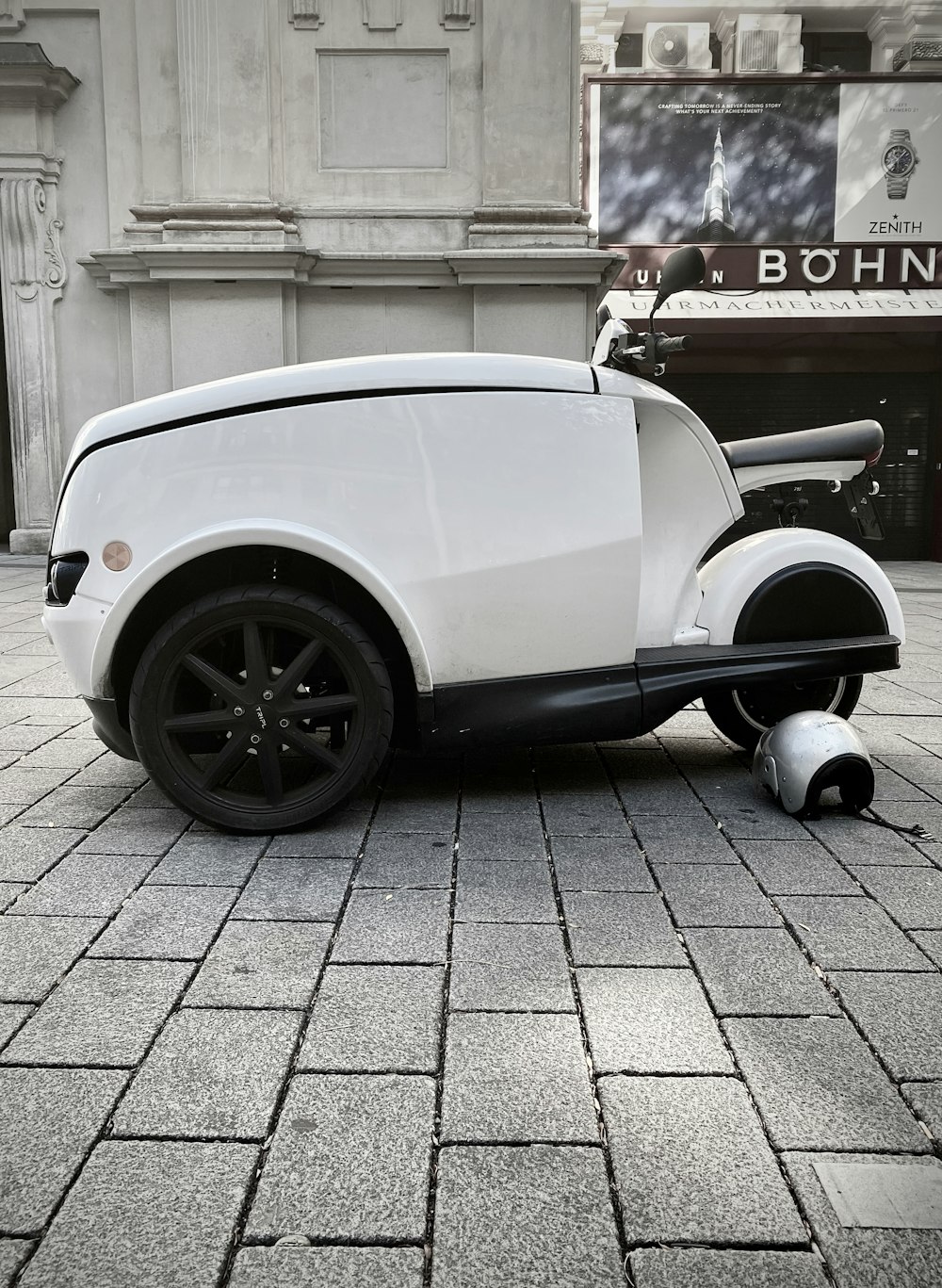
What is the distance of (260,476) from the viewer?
11.2ft

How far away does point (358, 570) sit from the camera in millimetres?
3422

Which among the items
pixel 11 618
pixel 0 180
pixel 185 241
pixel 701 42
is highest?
pixel 701 42

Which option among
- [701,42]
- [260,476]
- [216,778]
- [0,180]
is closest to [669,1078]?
[216,778]

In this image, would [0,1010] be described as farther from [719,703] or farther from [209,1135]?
[719,703]

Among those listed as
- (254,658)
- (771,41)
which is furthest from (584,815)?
(771,41)

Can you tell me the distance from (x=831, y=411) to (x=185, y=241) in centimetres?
896

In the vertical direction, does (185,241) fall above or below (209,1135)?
above

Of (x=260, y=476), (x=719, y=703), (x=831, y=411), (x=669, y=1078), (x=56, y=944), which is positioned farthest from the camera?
(x=831, y=411)

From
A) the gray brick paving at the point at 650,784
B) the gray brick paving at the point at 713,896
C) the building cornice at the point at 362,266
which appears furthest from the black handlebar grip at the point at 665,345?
the building cornice at the point at 362,266

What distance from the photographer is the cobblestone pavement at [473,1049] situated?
1635mm

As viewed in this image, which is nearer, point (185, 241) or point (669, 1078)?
point (669, 1078)

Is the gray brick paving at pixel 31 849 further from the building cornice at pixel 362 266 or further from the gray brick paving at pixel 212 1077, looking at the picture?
the building cornice at pixel 362 266

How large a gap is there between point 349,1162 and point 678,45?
70.5 ft

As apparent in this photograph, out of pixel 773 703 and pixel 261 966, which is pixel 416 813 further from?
pixel 773 703
